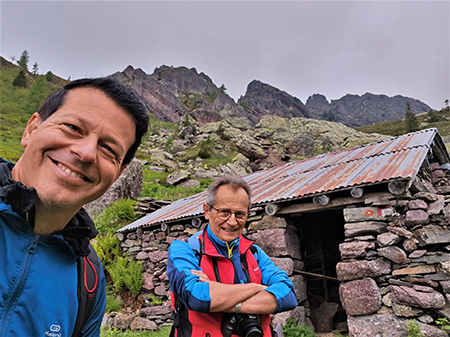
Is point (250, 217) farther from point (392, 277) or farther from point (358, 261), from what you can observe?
point (392, 277)

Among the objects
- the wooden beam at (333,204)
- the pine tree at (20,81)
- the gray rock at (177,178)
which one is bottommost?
the wooden beam at (333,204)

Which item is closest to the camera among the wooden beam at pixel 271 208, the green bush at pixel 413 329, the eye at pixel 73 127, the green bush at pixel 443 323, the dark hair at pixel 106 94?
the eye at pixel 73 127

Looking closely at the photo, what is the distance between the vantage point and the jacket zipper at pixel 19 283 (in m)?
0.96

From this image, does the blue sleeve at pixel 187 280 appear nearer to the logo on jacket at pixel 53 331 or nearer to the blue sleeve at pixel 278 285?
the blue sleeve at pixel 278 285

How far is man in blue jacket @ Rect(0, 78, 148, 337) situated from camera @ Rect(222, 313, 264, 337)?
961 mm

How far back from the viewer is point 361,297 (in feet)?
12.4

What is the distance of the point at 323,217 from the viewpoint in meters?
Result: 6.75

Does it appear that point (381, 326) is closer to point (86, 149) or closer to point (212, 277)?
point (212, 277)

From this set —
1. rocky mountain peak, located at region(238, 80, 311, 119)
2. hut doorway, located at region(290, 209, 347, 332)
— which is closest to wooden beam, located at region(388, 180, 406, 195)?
hut doorway, located at region(290, 209, 347, 332)

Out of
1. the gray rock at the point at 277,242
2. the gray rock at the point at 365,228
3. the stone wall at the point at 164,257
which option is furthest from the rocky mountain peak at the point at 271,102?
the gray rock at the point at 365,228

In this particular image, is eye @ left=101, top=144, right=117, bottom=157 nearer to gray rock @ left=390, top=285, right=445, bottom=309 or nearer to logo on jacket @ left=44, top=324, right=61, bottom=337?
logo on jacket @ left=44, top=324, right=61, bottom=337

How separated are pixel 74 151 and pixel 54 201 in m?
0.23

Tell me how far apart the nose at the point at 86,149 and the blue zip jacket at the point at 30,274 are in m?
0.22

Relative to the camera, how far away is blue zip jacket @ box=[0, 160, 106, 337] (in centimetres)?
99
